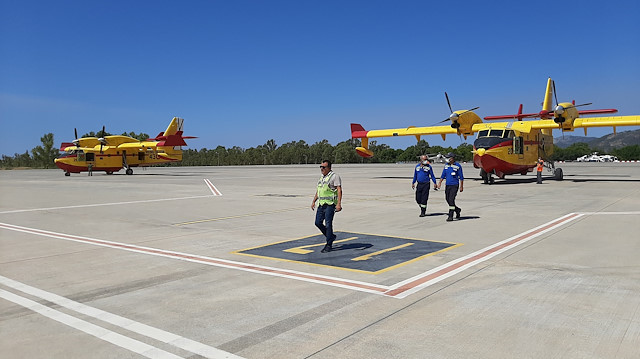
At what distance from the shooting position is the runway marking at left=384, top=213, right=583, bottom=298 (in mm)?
5902

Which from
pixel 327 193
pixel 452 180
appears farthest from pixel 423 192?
pixel 327 193

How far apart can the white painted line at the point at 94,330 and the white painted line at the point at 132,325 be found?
16 cm

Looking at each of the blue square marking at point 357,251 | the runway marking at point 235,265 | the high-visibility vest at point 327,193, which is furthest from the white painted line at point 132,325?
the high-visibility vest at point 327,193

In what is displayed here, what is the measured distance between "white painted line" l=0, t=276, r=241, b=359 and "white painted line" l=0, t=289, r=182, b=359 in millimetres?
156

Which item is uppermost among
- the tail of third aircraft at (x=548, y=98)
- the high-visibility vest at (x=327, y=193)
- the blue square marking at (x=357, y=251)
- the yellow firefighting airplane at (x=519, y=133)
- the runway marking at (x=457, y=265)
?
the tail of third aircraft at (x=548, y=98)

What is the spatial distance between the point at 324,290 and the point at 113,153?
46.0 m

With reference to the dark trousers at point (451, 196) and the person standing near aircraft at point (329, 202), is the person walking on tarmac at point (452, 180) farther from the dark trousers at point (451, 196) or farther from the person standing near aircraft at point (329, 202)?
the person standing near aircraft at point (329, 202)

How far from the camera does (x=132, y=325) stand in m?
4.75

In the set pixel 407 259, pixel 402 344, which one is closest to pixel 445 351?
pixel 402 344

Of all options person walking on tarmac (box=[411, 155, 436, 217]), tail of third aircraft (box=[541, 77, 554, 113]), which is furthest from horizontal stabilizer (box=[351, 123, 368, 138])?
person walking on tarmac (box=[411, 155, 436, 217])

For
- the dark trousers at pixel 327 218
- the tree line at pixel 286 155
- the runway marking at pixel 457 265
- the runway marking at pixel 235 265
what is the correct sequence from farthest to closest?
1. the tree line at pixel 286 155
2. the dark trousers at pixel 327 218
3. the runway marking at pixel 235 265
4. the runway marking at pixel 457 265

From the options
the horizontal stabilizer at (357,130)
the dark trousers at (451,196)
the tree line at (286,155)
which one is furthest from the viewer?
the tree line at (286,155)

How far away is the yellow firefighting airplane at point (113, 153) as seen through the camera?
4412 centimetres

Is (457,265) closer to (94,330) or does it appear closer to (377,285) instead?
(377,285)
